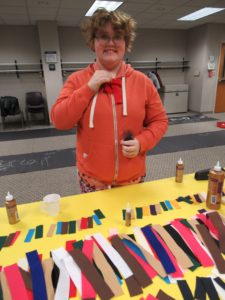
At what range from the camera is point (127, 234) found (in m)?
0.86

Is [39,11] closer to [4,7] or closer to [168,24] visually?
[4,7]

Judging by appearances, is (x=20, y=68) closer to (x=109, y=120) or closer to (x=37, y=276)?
(x=109, y=120)

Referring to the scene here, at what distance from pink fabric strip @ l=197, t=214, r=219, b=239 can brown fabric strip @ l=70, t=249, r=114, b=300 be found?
46 cm

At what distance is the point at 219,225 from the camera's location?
2.89 feet

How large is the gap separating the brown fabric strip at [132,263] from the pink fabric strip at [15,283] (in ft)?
1.02

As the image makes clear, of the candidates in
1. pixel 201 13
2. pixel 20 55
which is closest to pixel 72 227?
pixel 201 13

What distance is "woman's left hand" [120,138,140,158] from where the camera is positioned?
1003 mm

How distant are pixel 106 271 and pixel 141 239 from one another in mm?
186

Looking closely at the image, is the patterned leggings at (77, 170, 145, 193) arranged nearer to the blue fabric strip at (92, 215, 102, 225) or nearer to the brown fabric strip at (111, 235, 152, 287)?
the blue fabric strip at (92, 215, 102, 225)

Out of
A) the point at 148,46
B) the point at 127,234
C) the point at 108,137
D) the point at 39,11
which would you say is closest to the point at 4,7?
the point at 39,11

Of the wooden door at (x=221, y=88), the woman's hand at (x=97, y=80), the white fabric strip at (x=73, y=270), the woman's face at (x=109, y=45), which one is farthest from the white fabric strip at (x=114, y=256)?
the wooden door at (x=221, y=88)

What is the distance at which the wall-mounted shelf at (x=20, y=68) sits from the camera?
19.2ft

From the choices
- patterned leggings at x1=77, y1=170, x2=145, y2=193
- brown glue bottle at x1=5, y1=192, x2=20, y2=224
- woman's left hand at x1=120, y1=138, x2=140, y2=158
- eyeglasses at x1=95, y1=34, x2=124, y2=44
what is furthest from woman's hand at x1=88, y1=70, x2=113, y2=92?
brown glue bottle at x1=5, y1=192, x2=20, y2=224

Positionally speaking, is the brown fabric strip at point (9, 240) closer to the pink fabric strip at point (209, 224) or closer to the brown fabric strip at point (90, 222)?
the brown fabric strip at point (90, 222)
